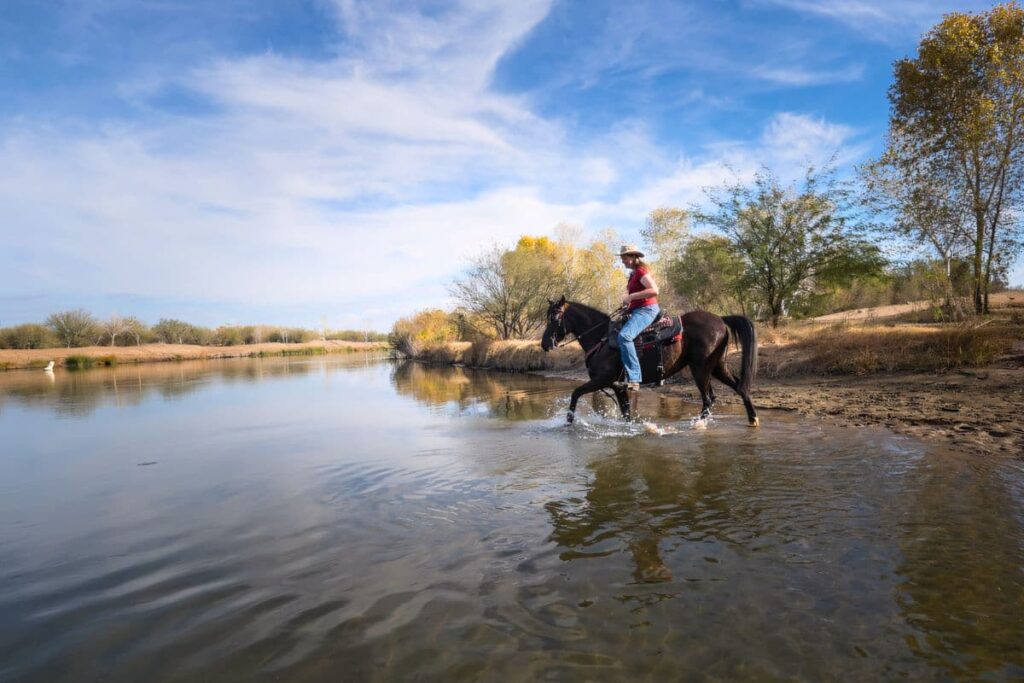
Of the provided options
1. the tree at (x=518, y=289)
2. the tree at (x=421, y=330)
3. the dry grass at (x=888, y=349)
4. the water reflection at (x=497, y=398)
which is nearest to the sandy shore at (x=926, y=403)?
the dry grass at (x=888, y=349)

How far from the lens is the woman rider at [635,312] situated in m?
8.42

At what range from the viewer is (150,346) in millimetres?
64375

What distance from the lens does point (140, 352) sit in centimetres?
5847

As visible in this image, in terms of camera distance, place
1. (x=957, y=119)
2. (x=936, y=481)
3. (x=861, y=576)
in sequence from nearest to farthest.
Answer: (x=861, y=576) → (x=936, y=481) → (x=957, y=119)

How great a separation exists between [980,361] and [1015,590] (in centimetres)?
1093

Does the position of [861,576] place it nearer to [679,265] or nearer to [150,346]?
[679,265]

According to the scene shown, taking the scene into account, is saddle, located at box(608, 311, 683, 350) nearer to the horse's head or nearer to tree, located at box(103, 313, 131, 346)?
the horse's head

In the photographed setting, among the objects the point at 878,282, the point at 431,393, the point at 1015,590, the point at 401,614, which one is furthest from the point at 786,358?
the point at 401,614

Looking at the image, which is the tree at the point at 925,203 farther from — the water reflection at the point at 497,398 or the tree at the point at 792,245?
the water reflection at the point at 497,398

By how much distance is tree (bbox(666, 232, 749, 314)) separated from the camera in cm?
2155

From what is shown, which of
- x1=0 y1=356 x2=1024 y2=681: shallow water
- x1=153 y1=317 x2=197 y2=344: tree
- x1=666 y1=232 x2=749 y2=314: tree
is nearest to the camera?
x1=0 y1=356 x2=1024 y2=681: shallow water

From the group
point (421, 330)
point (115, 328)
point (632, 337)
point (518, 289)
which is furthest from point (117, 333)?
point (632, 337)

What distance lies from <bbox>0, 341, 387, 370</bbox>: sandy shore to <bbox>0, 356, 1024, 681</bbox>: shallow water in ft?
197

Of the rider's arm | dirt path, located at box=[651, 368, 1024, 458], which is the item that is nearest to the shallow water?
dirt path, located at box=[651, 368, 1024, 458]
